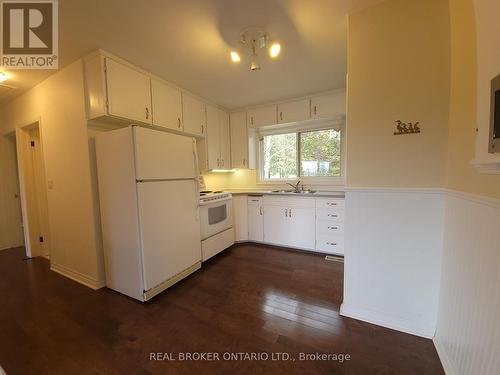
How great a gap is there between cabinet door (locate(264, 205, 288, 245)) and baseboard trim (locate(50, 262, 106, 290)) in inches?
91.7

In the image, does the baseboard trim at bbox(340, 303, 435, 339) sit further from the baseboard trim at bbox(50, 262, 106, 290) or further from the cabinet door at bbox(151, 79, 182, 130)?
the cabinet door at bbox(151, 79, 182, 130)

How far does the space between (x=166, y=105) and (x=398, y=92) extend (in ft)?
8.21

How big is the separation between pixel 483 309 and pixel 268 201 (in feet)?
8.65

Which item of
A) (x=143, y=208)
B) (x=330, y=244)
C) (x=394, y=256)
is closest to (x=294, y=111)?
(x=330, y=244)

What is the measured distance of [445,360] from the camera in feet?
4.09

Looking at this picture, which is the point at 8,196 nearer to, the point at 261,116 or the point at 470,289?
the point at 261,116

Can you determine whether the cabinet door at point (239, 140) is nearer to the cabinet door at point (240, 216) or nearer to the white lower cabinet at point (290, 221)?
the cabinet door at point (240, 216)

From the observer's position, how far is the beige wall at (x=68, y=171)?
7.16ft

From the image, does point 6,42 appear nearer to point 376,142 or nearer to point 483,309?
point 376,142

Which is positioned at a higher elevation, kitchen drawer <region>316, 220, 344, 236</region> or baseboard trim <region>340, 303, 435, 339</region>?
kitchen drawer <region>316, 220, 344, 236</region>

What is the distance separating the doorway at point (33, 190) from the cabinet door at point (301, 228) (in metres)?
3.77

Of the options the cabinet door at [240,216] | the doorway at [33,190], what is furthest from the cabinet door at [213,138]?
the doorway at [33,190]

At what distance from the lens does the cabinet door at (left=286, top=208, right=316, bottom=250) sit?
309cm

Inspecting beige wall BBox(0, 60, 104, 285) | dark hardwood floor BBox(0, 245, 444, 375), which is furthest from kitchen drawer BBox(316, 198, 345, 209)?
beige wall BBox(0, 60, 104, 285)
